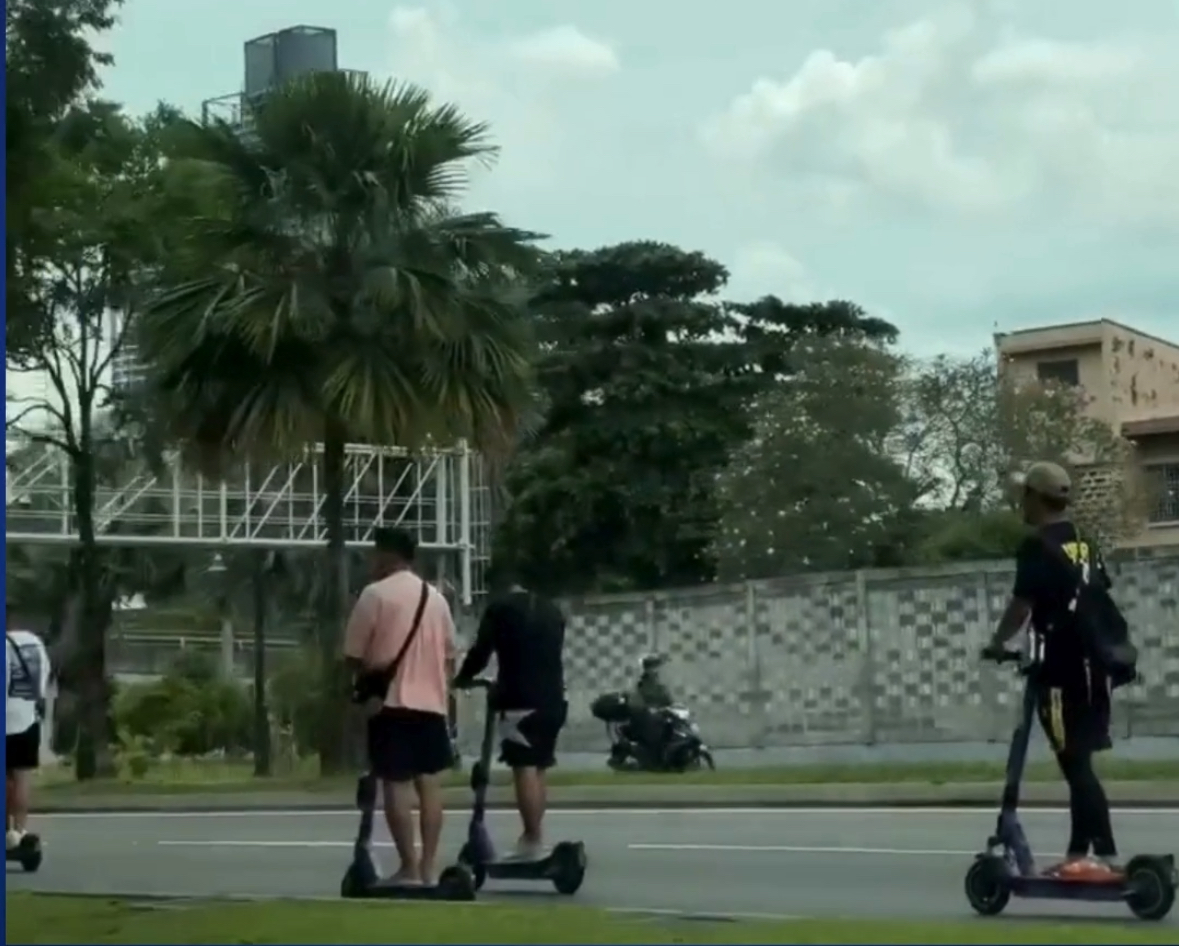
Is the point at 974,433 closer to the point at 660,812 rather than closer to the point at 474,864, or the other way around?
the point at 660,812

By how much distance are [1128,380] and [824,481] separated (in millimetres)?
20864

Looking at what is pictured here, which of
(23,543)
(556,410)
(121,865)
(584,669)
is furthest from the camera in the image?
(556,410)

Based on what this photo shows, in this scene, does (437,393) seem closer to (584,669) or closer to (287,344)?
(287,344)

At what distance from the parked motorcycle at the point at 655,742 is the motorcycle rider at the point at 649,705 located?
11 millimetres

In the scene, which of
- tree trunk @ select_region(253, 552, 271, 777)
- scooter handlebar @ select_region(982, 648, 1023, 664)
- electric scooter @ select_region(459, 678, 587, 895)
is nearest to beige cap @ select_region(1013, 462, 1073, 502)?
scooter handlebar @ select_region(982, 648, 1023, 664)

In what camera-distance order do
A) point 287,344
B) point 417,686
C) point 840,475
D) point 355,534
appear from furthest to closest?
point 840,475
point 355,534
point 287,344
point 417,686

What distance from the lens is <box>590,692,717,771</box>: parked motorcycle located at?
27422 mm

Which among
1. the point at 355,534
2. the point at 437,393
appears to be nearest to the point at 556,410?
the point at 355,534

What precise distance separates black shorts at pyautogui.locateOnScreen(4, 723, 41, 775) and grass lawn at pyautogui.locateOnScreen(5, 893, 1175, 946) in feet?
17.3

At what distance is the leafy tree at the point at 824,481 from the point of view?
4522 cm

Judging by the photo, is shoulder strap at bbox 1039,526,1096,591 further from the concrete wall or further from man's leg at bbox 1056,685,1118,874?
the concrete wall

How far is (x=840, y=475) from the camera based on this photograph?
45.3 meters

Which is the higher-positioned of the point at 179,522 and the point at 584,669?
the point at 179,522

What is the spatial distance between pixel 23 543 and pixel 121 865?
21959mm
